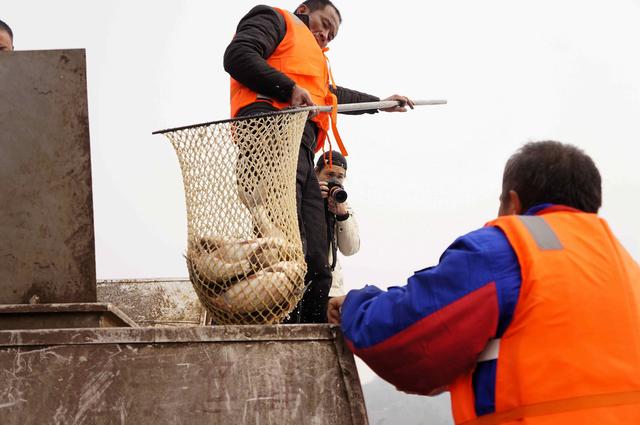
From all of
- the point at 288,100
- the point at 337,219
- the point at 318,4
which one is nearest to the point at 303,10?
the point at 318,4

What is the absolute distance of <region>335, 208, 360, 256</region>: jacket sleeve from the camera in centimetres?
517

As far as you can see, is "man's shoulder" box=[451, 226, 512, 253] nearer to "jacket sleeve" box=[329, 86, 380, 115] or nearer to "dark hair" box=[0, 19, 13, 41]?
"jacket sleeve" box=[329, 86, 380, 115]

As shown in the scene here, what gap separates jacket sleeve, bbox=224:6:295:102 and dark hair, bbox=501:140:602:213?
1607mm

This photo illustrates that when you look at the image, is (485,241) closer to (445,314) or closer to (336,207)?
(445,314)

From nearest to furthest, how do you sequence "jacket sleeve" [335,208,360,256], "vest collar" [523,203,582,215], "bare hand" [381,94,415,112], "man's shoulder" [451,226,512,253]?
"man's shoulder" [451,226,512,253] → "vest collar" [523,203,582,215] → "bare hand" [381,94,415,112] → "jacket sleeve" [335,208,360,256]

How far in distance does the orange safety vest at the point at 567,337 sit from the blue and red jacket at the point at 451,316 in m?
0.04

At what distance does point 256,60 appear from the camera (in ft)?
12.4

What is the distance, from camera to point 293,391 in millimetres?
2453

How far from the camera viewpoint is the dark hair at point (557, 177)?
7.64ft

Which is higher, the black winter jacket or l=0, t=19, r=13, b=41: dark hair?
l=0, t=19, r=13, b=41: dark hair

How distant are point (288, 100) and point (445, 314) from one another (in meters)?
1.94

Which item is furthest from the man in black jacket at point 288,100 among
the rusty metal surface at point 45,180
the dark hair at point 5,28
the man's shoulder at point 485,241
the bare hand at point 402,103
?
the dark hair at point 5,28

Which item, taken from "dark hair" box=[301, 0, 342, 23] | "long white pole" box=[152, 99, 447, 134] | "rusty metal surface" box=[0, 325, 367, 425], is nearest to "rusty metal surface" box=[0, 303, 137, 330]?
"rusty metal surface" box=[0, 325, 367, 425]

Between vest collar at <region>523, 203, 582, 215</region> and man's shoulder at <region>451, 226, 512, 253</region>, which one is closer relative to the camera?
man's shoulder at <region>451, 226, 512, 253</region>
